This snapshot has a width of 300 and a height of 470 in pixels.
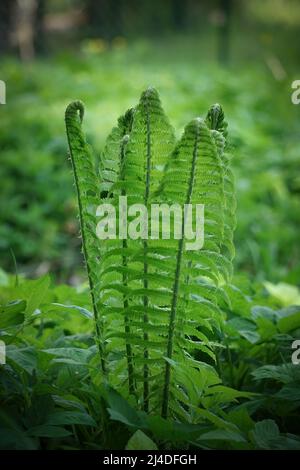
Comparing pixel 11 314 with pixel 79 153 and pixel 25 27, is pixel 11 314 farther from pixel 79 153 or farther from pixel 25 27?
pixel 25 27

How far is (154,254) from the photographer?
Result: 1076mm

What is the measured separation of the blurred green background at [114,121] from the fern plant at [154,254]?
336 mm

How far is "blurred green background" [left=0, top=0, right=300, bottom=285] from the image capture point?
3291 mm

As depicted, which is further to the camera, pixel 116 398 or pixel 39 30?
pixel 39 30

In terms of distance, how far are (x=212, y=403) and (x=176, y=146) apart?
18.2 inches

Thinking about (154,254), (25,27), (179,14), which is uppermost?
(179,14)

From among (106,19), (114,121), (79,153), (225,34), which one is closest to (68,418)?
(79,153)

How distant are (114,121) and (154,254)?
12.6 feet

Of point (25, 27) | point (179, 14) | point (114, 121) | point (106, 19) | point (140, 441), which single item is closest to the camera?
point (140, 441)

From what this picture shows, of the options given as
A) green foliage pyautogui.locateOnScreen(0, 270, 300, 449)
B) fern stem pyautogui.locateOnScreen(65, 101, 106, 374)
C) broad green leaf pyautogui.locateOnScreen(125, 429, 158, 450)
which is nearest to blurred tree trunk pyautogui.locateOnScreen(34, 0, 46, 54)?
green foliage pyautogui.locateOnScreen(0, 270, 300, 449)

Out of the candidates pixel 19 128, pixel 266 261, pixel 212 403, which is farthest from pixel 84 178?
pixel 19 128

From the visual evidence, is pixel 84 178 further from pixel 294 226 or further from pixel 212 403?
pixel 294 226

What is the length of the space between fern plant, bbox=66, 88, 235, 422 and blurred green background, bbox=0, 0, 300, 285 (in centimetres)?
34

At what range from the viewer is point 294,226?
351 centimetres
